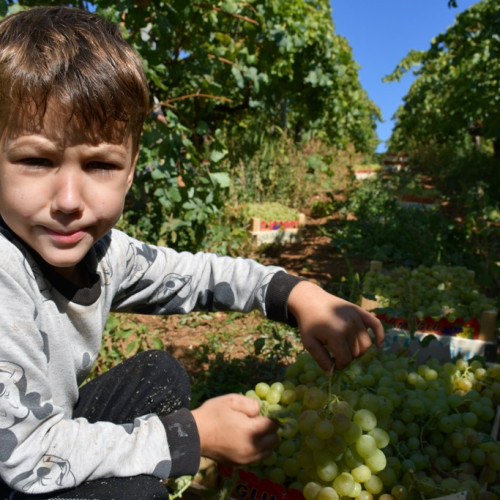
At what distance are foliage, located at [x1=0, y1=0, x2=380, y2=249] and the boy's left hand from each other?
6.30 ft

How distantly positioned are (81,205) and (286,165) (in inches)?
287

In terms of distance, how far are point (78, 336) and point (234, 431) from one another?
0.50 meters

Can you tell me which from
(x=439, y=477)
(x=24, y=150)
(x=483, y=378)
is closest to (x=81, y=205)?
(x=24, y=150)

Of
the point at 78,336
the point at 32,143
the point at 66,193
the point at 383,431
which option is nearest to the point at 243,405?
the point at 383,431

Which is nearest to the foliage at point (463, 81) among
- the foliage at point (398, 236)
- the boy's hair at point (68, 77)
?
the foliage at point (398, 236)

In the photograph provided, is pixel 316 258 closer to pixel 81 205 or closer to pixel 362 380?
pixel 362 380

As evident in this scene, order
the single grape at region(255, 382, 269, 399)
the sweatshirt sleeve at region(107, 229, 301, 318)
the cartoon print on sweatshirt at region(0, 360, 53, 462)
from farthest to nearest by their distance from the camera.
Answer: the sweatshirt sleeve at region(107, 229, 301, 318), the single grape at region(255, 382, 269, 399), the cartoon print on sweatshirt at region(0, 360, 53, 462)

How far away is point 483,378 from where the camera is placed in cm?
166

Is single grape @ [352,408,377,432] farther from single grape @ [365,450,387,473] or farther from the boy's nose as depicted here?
the boy's nose

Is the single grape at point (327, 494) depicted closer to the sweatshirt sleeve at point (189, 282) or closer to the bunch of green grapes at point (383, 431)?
the bunch of green grapes at point (383, 431)

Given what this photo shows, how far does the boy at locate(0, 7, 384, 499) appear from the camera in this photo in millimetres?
980

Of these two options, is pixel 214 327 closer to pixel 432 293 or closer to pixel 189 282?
pixel 432 293

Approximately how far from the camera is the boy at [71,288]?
3.22ft

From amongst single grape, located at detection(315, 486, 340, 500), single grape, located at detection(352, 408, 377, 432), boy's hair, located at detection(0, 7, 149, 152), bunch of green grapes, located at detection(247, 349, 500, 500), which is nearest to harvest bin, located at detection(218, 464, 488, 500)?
bunch of green grapes, located at detection(247, 349, 500, 500)
